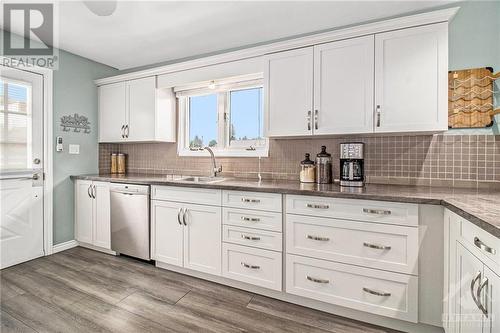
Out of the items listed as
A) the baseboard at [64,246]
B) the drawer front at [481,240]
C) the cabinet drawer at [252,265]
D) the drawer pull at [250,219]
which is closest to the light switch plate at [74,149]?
the baseboard at [64,246]

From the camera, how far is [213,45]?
9.68ft

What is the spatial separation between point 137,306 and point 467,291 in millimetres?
2132

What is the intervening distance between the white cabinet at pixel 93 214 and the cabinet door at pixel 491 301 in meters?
3.23

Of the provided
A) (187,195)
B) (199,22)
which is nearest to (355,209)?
(187,195)

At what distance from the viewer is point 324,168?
2.35m

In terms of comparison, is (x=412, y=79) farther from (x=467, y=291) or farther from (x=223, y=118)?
(x=223, y=118)

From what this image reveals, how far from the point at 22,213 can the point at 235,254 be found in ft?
8.06

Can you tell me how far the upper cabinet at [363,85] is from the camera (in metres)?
1.87

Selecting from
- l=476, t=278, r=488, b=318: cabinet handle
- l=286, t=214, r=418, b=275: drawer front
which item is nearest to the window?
l=286, t=214, r=418, b=275: drawer front

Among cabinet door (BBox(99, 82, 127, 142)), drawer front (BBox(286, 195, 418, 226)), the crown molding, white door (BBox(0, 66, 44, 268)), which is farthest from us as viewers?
cabinet door (BBox(99, 82, 127, 142))

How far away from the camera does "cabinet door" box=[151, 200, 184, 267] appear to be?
248 cm

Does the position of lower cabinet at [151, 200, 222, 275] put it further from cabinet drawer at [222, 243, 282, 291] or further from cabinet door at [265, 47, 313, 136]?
cabinet door at [265, 47, 313, 136]

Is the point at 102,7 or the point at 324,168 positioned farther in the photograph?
the point at 324,168

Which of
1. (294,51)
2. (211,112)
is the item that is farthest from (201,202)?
(294,51)
